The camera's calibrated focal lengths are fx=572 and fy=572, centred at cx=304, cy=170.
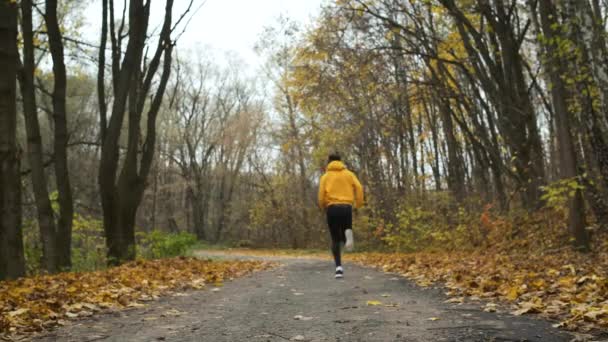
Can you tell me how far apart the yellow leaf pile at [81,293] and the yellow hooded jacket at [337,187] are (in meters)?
2.32

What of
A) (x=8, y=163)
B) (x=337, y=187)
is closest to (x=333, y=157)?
(x=337, y=187)

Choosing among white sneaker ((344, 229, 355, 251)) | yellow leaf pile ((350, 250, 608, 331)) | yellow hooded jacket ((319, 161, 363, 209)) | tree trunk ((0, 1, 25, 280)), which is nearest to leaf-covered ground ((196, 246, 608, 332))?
yellow leaf pile ((350, 250, 608, 331))

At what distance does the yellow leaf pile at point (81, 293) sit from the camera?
521 cm

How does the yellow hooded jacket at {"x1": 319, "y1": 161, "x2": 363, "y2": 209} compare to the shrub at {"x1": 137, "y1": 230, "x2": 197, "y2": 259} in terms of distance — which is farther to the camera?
the shrub at {"x1": 137, "y1": 230, "x2": 197, "y2": 259}

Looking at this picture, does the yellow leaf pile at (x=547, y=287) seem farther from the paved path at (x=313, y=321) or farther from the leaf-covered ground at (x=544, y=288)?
the paved path at (x=313, y=321)

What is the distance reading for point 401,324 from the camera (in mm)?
4715

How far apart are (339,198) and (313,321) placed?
449 centimetres

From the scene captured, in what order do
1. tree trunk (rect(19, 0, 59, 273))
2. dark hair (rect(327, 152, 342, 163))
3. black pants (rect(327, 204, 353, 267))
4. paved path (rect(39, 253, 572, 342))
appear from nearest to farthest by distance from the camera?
paved path (rect(39, 253, 572, 342)), black pants (rect(327, 204, 353, 267)), dark hair (rect(327, 152, 342, 163)), tree trunk (rect(19, 0, 59, 273))

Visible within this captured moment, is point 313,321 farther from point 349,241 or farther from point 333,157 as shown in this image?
point 333,157

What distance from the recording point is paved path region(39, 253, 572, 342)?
4.29 metres

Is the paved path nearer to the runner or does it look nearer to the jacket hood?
the runner

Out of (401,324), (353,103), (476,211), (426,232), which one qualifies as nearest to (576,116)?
(476,211)

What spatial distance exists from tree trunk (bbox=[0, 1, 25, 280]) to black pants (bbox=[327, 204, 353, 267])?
5.18 meters

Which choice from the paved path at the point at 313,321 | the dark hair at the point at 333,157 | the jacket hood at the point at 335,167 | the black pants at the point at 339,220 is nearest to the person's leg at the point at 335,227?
the black pants at the point at 339,220
